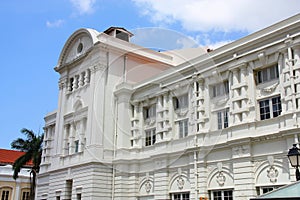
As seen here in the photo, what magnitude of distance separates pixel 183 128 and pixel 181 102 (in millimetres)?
1864

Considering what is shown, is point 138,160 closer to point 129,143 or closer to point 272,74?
point 129,143

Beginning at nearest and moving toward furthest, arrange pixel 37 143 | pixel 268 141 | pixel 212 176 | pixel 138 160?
pixel 268 141 → pixel 212 176 → pixel 138 160 → pixel 37 143

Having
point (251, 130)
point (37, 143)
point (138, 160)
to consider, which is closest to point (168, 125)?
point (138, 160)

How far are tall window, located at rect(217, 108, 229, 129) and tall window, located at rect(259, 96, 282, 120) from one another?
2.40 meters

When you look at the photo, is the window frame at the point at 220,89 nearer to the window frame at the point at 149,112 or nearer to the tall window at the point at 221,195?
the tall window at the point at 221,195

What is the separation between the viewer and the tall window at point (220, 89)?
22859 mm

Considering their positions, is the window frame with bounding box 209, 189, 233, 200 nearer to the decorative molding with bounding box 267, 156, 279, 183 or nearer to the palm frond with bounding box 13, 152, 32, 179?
the decorative molding with bounding box 267, 156, 279, 183

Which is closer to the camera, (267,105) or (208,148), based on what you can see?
(267,105)

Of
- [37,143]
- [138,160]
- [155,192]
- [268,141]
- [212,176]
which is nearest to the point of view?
[268,141]

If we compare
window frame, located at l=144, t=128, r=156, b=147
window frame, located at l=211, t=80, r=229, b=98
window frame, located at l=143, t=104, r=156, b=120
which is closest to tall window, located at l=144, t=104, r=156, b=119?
window frame, located at l=143, t=104, r=156, b=120

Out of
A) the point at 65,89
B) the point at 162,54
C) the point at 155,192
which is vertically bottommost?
the point at 155,192

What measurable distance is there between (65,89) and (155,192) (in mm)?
14068

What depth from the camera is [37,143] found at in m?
45.2

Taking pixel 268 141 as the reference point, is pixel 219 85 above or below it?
above
